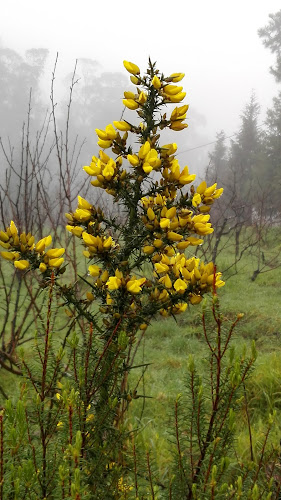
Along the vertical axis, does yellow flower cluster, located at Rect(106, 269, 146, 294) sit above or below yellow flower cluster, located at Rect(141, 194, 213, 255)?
below

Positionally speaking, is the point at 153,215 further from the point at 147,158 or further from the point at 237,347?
the point at 237,347

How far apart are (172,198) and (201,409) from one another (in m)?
0.62

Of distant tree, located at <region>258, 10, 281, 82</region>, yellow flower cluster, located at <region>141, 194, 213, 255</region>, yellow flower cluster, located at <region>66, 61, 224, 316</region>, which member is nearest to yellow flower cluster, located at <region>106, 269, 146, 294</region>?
yellow flower cluster, located at <region>66, 61, 224, 316</region>

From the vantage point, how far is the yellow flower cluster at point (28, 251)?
105 cm

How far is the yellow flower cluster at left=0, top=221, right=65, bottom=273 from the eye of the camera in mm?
1048

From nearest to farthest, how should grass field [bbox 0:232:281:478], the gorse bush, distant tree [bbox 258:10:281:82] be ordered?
the gorse bush → grass field [bbox 0:232:281:478] → distant tree [bbox 258:10:281:82]

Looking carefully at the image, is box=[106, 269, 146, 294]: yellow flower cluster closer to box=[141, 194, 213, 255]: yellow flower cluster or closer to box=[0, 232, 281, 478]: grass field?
box=[141, 194, 213, 255]: yellow flower cluster

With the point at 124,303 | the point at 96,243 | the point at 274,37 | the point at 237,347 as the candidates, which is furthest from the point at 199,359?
the point at 274,37

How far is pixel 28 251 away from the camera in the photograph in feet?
3.53

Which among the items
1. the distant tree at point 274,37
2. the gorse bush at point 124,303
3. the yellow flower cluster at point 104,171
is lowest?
the gorse bush at point 124,303

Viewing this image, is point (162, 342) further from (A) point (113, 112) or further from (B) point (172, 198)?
(A) point (113, 112)

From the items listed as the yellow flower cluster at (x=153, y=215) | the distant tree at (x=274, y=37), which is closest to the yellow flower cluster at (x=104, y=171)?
the yellow flower cluster at (x=153, y=215)

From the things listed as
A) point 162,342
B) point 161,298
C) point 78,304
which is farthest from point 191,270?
point 162,342

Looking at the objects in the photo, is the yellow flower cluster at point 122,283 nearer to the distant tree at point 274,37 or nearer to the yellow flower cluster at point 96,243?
the yellow flower cluster at point 96,243
